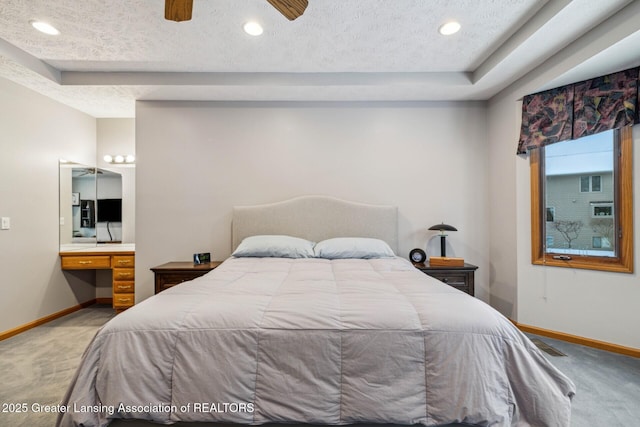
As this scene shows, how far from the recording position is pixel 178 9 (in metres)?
1.57

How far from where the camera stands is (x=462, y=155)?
3.34m

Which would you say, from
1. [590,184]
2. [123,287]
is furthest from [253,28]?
[590,184]

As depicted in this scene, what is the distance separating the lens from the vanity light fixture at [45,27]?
212 centimetres

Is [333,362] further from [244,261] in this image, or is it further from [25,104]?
[25,104]

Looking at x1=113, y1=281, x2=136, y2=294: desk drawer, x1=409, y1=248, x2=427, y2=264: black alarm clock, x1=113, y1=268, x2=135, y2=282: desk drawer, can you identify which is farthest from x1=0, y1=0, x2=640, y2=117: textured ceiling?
x1=113, y1=281, x2=136, y2=294: desk drawer

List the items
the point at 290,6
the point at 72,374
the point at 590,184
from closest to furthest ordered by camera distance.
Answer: the point at 290,6, the point at 72,374, the point at 590,184

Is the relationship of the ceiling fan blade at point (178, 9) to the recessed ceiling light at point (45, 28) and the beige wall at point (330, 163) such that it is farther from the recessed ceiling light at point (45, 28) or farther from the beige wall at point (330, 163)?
the beige wall at point (330, 163)

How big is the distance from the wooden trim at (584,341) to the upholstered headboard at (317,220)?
5.13ft

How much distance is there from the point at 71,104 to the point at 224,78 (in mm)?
2105

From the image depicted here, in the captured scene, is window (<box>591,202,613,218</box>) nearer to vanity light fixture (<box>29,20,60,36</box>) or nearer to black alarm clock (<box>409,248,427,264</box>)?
black alarm clock (<box>409,248,427,264</box>)

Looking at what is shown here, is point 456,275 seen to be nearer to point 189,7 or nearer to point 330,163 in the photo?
point 330,163

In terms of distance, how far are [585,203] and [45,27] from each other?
4.95m

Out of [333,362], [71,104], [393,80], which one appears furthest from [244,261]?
[71,104]

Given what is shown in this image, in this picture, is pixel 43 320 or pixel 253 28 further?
pixel 43 320
